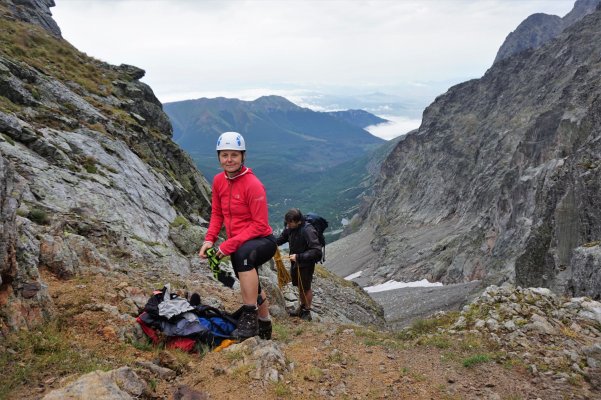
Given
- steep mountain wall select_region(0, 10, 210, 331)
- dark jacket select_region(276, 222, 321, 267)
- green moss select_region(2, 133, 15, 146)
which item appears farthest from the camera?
green moss select_region(2, 133, 15, 146)

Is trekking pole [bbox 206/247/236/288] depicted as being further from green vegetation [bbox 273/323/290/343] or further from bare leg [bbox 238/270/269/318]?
green vegetation [bbox 273/323/290/343]

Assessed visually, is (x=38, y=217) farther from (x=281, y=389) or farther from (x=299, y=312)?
(x=281, y=389)

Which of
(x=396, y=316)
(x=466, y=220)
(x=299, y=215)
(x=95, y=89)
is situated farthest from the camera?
(x=466, y=220)

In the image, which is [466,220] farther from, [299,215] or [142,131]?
[299,215]

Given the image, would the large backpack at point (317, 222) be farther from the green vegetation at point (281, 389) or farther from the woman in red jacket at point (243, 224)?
the green vegetation at point (281, 389)

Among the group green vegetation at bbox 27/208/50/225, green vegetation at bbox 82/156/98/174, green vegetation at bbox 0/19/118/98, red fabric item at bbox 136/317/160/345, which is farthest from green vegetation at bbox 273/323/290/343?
green vegetation at bbox 0/19/118/98

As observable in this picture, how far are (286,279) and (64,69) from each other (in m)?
38.1

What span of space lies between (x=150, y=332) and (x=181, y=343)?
2.61ft

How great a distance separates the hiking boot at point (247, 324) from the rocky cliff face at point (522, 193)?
22651 millimetres

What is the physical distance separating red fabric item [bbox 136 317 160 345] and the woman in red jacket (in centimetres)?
166

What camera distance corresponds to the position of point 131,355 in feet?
26.3

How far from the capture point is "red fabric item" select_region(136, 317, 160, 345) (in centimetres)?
882

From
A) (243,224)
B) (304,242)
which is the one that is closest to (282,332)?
(304,242)

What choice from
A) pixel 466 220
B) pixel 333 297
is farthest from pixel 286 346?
pixel 466 220
